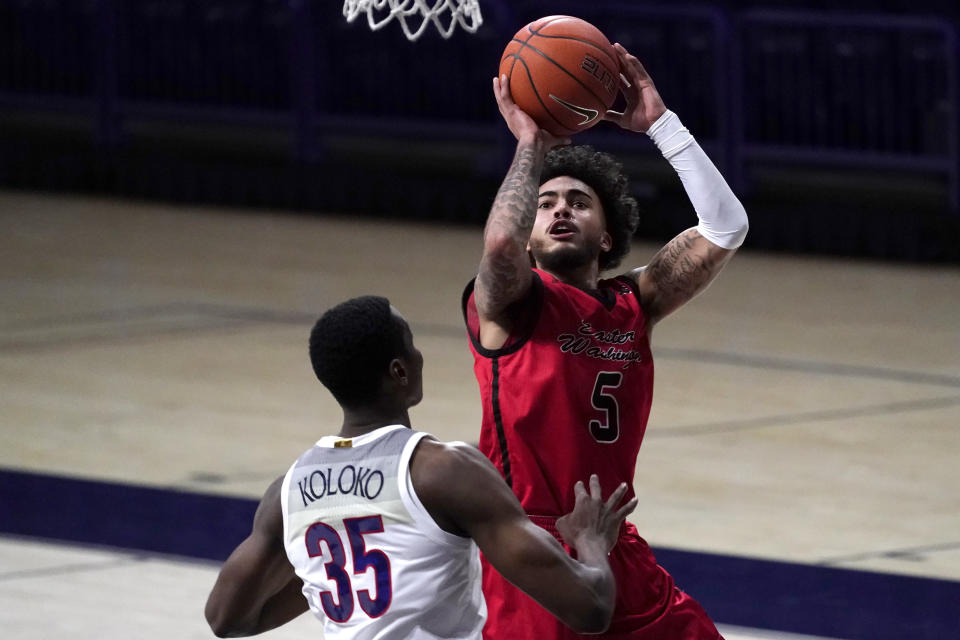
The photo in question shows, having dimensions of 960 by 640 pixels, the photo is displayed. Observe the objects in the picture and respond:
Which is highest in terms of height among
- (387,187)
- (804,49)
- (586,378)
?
(586,378)

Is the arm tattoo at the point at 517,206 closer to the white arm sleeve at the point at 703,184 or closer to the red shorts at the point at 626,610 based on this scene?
the white arm sleeve at the point at 703,184

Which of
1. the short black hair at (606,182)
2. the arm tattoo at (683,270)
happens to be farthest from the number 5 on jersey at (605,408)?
the short black hair at (606,182)

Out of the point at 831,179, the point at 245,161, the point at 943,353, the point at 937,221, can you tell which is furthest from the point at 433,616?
the point at 245,161

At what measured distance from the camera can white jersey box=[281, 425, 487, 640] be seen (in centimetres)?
321

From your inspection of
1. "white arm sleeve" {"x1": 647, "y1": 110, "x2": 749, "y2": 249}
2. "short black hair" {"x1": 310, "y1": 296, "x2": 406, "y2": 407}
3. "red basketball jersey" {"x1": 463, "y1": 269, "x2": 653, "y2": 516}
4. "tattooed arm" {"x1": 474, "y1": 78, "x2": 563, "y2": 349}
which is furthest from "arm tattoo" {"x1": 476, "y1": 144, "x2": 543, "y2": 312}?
"short black hair" {"x1": 310, "y1": 296, "x2": 406, "y2": 407}

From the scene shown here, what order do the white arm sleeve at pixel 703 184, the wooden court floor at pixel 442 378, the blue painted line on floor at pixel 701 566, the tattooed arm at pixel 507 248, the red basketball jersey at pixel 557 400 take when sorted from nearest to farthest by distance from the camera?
the tattooed arm at pixel 507 248 < the red basketball jersey at pixel 557 400 < the white arm sleeve at pixel 703 184 < the blue painted line on floor at pixel 701 566 < the wooden court floor at pixel 442 378

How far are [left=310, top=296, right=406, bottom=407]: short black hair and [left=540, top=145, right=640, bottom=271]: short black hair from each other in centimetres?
103

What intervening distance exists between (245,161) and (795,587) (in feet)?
31.1

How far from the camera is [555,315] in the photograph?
4004mm

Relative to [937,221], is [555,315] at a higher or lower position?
higher

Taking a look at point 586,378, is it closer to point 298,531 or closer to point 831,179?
point 298,531

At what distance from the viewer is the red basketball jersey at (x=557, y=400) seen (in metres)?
3.96

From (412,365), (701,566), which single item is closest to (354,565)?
(412,365)

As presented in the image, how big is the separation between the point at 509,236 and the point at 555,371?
1.07 feet
